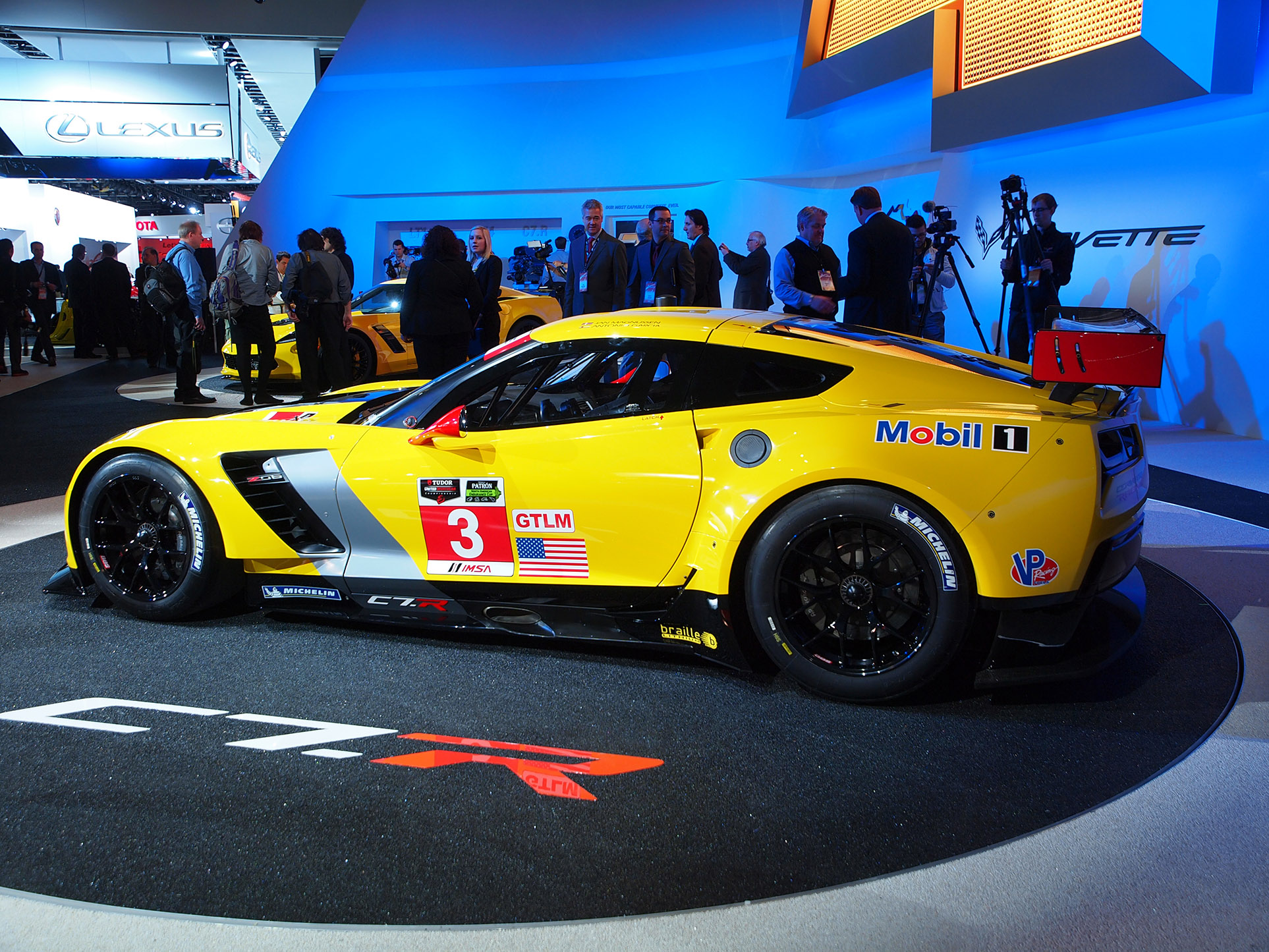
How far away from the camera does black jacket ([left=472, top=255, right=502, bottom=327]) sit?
846 cm

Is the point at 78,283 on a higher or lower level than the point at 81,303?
higher

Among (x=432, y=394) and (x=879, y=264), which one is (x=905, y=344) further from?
(x=879, y=264)

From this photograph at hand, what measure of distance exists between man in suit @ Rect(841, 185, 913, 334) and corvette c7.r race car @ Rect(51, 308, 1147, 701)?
9.53 feet

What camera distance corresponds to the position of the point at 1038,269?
25.4ft

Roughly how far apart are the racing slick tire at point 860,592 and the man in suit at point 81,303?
14.8 metres

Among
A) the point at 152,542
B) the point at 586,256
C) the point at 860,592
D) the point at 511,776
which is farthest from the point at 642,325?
the point at 586,256

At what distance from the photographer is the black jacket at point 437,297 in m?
6.93

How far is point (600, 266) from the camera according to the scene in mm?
8141

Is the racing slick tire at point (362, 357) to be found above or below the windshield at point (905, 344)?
below

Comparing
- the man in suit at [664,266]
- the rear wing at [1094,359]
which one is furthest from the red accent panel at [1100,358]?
the man in suit at [664,266]

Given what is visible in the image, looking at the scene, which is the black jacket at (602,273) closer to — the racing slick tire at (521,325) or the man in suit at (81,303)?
the racing slick tire at (521,325)

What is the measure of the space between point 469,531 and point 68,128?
83.1ft

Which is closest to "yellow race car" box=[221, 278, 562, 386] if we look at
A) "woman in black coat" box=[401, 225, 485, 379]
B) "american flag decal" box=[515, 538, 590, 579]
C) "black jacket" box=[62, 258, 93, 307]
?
"woman in black coat" box=[401, 225, 485, 379]

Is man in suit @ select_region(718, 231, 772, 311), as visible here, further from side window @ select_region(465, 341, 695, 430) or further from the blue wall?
side window @ select_region(465, 341, 695, 430)
